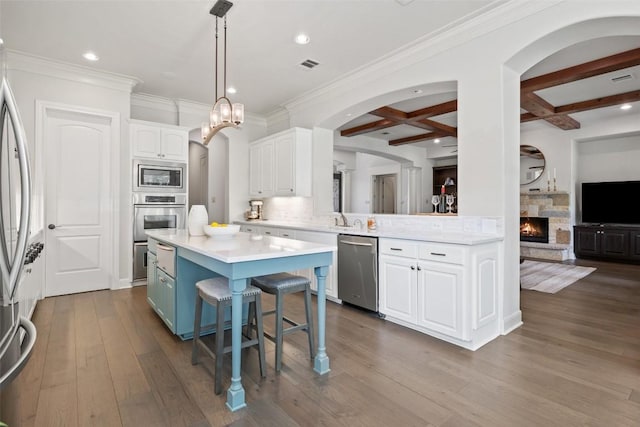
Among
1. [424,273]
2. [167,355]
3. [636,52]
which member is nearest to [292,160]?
[424,273]

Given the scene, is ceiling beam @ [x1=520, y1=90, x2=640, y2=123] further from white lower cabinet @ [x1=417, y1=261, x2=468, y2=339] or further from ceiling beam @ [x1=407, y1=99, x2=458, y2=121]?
white lower cabinet @ [x1=417, y1=261, x2=468, y2=339]

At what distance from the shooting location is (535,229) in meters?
7.78

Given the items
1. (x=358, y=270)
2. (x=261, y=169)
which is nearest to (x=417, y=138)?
(x=261, y=169)

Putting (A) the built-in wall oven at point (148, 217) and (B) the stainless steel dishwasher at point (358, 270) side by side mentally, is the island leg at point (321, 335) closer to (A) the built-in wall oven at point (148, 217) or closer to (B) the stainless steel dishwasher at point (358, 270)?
(B) the stainless steel dishwasher at point (358, 270)

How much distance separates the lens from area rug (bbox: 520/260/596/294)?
479cm

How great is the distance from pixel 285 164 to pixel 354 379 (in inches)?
141

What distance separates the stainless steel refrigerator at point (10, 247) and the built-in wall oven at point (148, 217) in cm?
378

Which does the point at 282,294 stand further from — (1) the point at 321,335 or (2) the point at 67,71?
(2) the point at 67,71

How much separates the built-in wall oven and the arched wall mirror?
7.67 m

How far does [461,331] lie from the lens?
106 inches

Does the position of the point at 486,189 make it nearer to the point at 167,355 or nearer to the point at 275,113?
the point at 167,355

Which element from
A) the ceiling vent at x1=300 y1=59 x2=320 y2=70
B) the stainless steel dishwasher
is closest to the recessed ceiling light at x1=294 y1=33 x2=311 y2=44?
the ceiling vent at x1=300 y1=59 x2=320 y2=70

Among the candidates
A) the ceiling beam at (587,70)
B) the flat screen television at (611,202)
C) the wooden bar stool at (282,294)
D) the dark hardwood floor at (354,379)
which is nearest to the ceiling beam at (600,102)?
the ceiling beam at (587,70)

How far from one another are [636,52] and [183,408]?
531 cm
